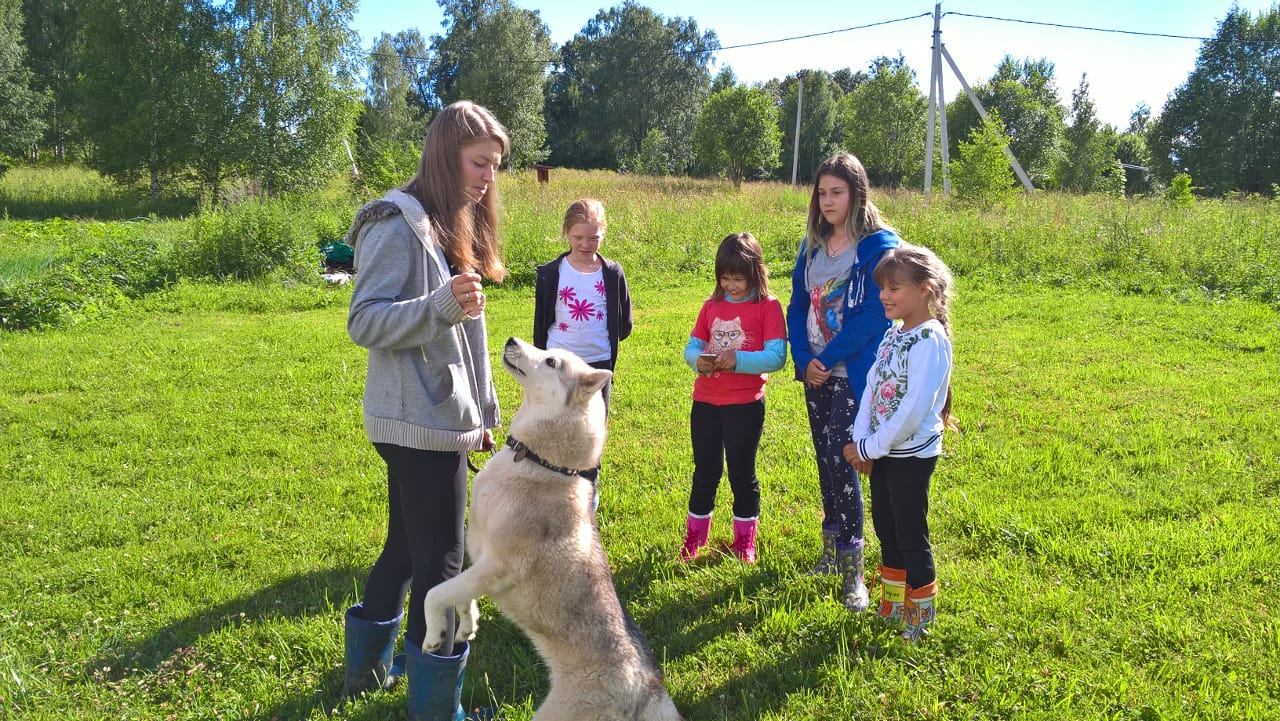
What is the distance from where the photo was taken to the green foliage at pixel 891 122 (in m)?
38.3

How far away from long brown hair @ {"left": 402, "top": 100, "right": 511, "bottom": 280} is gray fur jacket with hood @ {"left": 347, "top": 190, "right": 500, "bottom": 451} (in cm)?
8

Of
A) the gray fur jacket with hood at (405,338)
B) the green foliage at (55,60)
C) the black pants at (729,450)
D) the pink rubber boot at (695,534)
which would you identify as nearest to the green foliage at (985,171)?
the black pants at (729,450)

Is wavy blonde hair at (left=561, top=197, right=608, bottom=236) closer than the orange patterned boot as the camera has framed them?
No

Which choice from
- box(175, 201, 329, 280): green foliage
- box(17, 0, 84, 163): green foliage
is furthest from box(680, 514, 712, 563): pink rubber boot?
box(17, 0, 84, 163): green foliage

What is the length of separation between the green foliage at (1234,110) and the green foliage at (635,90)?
31.7 m

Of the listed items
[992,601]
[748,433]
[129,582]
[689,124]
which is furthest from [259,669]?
[689,124]

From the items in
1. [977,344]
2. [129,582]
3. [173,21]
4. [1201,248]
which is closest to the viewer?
[129,582]

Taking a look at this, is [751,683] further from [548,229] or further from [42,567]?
[548,229]

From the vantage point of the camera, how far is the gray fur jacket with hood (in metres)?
2.40

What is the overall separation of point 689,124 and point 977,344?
47983mm

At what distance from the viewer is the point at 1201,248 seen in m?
11.9

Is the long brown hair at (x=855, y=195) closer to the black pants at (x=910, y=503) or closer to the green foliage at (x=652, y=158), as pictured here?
the black pants at (x=910, y=503)

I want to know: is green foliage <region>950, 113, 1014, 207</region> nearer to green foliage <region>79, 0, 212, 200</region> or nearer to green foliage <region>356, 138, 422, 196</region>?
green foliage <region>356, 138, 422, 196</region>

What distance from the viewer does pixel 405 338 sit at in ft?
7.82
